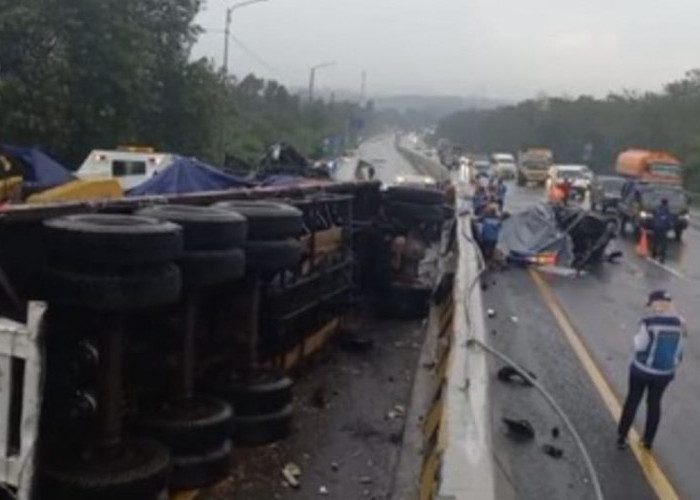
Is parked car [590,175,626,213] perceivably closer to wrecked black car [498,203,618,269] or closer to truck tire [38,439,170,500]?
wrecked black car [498,203,618,269]

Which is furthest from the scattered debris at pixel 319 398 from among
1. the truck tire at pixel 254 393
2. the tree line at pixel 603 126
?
the tree line at pixel 603 126

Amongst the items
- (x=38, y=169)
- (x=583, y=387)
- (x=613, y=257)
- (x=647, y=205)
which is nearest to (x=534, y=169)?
(x=647, y=205)

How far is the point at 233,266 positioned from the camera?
704cm

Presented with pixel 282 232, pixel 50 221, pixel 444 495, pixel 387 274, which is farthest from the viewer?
pixel 387 274

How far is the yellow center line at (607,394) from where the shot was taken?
833cm

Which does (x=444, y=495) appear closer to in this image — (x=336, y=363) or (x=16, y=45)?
(x=336, y=363)

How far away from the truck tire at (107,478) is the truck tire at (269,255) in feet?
7.04

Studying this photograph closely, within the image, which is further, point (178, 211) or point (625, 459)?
Result: point (625, 459)

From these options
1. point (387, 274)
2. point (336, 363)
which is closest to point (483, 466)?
point (336, 363)

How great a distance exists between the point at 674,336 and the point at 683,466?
116 centimetres

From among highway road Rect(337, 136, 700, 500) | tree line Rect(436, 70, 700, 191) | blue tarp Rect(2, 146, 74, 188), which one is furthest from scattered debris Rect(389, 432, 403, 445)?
tree line Rect(436, 70, 700, 191)

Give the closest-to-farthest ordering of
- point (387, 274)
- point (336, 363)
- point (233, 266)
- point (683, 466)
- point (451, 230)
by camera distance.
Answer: point (233, 266) < point (683, 466) < point (336, 363) < point (387, 274) < point (451, 230)

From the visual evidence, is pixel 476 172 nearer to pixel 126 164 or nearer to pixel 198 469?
pixel 126 164

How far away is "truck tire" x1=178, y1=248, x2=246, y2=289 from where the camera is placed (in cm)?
675
